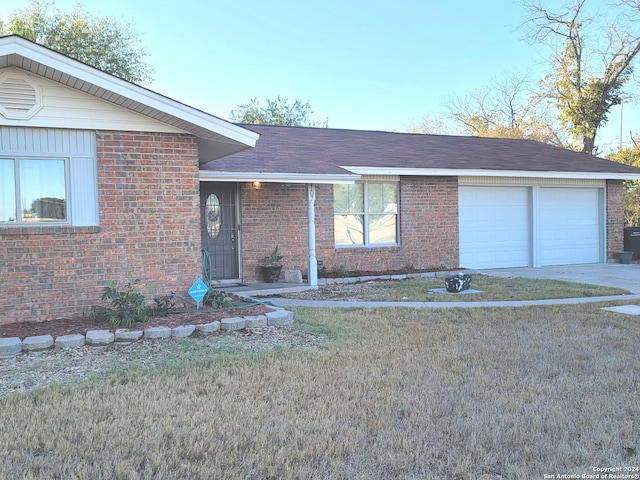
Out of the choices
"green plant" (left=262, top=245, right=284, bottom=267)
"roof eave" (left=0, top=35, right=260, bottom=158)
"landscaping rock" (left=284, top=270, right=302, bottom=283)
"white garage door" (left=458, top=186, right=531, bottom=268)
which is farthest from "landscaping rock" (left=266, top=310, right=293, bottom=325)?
"white garage door" (left=458, top=186, right=531, bottom=268)

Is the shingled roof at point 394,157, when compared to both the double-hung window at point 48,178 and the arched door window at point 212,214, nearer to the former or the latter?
the arched door window at point 212,214

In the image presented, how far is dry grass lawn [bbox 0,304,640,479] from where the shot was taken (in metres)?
3.27

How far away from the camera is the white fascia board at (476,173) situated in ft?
41.0

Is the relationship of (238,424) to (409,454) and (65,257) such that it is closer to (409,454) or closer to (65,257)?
(409,454)

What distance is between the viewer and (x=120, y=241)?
7.43 metres

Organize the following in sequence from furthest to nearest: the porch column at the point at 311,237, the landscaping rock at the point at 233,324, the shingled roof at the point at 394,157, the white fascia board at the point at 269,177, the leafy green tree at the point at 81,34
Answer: the leafy green tree at the point at 81,34 → the shingled roof at the point at 394,157 → the porch column at the point at 311,237 → the white fascia board at the point at 269,177 → the landscaping rock at the point at 233,324

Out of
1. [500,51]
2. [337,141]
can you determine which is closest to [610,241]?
[337,141]

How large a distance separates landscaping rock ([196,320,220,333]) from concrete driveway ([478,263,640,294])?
8.13m

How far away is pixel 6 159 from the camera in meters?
6.92

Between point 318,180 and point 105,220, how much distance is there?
174 inches

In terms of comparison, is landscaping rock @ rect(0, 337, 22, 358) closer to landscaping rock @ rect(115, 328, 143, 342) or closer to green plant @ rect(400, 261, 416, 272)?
landscaping rock @ rect(115, 328, 143, 342)

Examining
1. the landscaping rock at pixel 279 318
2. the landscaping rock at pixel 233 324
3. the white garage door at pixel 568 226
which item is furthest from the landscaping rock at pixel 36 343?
the white garage door at pixel 568 226

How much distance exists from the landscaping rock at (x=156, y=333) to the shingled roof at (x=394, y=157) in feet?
13.3

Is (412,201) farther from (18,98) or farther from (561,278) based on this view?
(18,98)
